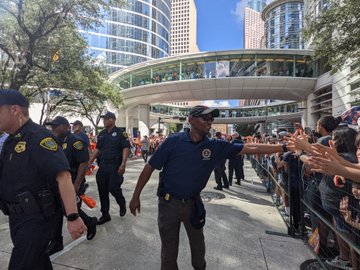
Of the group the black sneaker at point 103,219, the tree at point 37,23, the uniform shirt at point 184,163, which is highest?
the tree at point 37,23

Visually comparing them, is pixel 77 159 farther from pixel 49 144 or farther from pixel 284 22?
pixel 284 22

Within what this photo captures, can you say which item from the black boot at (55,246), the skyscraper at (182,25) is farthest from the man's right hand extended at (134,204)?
the skyscraper at (182,25)

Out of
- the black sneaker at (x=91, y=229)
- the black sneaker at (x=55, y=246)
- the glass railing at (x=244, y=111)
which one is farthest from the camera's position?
the glass railing at (x=244, y=111)

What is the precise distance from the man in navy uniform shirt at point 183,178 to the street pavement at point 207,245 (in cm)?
90

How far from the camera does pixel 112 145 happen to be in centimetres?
487

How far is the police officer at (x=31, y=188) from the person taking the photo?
2.00m

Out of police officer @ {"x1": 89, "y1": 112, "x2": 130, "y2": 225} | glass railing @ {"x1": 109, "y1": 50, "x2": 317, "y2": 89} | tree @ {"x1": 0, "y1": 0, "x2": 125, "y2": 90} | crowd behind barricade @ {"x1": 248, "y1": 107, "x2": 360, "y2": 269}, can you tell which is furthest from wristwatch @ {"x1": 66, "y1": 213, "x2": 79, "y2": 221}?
glass railing @ {"x1": 109, "y1": 50, "x2": 317, "y2": 89}

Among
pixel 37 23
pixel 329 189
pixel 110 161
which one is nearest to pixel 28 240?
pixel 110 161

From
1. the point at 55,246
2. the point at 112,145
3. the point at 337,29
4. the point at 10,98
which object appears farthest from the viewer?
the point at 337,29

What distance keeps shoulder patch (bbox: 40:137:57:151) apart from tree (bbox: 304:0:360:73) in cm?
796

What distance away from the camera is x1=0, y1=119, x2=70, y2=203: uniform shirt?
203cm

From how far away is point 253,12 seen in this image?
19600 cm

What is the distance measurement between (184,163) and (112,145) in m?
2.62

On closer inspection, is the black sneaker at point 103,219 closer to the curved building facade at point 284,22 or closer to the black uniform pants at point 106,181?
the black uniform pants at point 106,181
